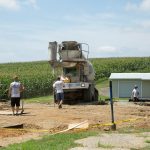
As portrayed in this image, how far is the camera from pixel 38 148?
11945 millimetres

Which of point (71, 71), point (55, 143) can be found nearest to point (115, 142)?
point (55, 143)

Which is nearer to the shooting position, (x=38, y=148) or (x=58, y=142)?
(x=38, y=148)

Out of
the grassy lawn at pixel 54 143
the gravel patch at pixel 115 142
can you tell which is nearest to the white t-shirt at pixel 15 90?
the grassy lawn at pixel 54 143

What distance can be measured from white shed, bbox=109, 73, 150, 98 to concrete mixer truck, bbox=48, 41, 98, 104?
1397cm

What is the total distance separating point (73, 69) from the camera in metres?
33.8

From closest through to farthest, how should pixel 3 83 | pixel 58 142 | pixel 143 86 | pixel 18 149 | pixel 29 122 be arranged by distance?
pixel 18 149
pixel 58 142
pixel 29 122
pixel 3 83
pixel 143 86

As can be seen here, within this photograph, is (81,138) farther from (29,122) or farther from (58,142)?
(29,122)

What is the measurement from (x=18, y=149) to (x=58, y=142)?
1.42 metres

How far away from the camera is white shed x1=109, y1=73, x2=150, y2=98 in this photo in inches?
1861

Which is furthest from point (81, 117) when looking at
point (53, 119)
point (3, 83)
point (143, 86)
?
point (143, 86)

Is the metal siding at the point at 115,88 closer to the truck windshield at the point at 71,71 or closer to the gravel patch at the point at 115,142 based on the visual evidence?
the truck windshield at the point at 71,71

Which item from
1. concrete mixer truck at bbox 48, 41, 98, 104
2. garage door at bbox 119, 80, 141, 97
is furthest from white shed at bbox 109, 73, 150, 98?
concrete mixer truck at bbox 48, 41, 98, 104

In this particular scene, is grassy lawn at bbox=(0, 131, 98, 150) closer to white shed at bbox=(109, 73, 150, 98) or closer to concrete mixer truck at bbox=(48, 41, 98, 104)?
concrete mixer truck at bbox=(48, 41, 98, 104)

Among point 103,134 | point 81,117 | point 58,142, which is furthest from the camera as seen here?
point 81,117
